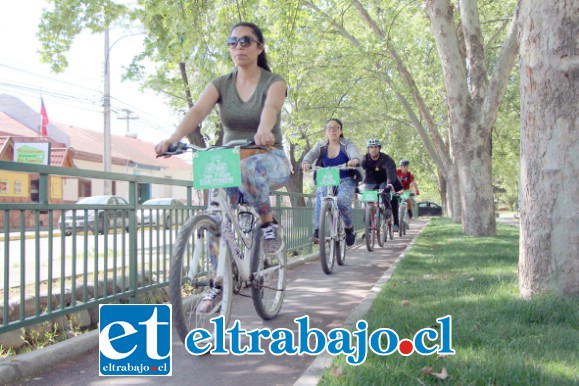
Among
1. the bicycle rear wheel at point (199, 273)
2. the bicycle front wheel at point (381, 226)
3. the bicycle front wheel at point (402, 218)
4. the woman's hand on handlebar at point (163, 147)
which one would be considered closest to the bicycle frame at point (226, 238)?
the bicycle rear wheel at point (199, 273)

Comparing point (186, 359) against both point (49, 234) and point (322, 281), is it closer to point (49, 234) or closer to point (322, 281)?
point (49, 234)

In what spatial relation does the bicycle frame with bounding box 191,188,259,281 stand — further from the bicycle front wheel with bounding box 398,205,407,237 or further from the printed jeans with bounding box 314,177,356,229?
the bicycle front wheel with bounding box 398,205,407,237

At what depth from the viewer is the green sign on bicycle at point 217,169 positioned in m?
3.52

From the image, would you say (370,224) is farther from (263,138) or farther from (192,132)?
(263,138)

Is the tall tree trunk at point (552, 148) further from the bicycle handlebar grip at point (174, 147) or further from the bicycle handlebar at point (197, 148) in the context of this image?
the bicycle handlebar grip at point (174, 147)

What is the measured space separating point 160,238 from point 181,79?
12.8m

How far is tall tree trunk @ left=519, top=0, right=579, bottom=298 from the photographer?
4.23m

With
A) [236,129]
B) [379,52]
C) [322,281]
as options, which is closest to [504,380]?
[236,129]

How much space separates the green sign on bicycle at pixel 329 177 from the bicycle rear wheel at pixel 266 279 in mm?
2822

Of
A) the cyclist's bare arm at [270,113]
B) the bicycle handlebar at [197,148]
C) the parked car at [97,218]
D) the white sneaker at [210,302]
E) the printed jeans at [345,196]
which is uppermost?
the cyclist's bare arm at [270,113]

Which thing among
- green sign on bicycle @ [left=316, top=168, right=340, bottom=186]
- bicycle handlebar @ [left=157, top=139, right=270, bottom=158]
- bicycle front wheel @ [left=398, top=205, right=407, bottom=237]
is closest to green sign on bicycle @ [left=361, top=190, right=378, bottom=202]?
green sign on bicycle @ [left=316, top=168, right=340, bottom=186]

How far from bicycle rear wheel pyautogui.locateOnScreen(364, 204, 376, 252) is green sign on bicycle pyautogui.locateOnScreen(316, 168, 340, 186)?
96.1 inches

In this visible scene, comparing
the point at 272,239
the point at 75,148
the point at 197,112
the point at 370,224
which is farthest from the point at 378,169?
the point at 75,148

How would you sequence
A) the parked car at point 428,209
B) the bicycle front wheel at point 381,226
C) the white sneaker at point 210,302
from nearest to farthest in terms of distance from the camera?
the white sneaker at point 210,302, the bicycle front wheel at point 381,226, the parked car at point 428,209
